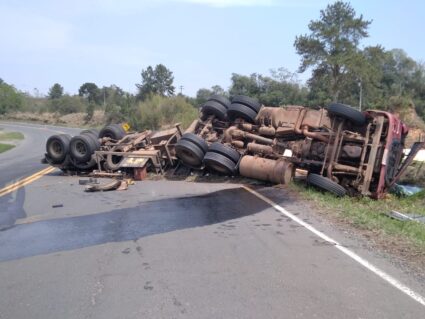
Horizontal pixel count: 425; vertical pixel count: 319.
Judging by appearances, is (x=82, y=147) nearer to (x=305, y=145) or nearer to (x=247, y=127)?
(x=247, y=127)

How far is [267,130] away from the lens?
15078 millimetres

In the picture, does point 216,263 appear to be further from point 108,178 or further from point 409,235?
point 108,178

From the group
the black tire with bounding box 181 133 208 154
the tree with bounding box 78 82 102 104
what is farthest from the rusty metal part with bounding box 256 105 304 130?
the tree with bounding box 78 82 102 104

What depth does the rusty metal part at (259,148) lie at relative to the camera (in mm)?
14602

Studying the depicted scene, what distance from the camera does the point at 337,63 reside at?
53750mm

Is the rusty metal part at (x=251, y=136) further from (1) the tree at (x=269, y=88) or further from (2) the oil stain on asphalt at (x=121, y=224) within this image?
(1) the tree at (x=269, y=88)

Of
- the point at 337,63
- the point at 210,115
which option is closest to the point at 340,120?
the point at 210,115

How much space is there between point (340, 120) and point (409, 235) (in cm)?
585

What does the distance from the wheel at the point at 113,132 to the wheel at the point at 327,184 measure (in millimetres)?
8191

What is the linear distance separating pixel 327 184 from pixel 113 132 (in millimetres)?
8885

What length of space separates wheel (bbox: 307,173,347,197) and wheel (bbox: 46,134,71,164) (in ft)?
29.7

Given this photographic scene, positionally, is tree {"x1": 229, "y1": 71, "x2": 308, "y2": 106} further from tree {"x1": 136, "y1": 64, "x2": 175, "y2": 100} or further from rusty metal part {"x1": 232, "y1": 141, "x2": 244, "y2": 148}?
rusty metal part {"x1": 232, "y1": 141, "x2": 244, "y2": 148}

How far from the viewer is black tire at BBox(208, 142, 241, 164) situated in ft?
48.6

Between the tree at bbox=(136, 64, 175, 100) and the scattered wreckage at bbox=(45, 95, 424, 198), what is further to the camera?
the tree at bbox=(136, 64, 175, 100)
